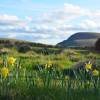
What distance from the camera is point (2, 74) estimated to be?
8594mm

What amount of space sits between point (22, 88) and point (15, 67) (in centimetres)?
95

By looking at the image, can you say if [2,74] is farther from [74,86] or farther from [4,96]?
[74,86]

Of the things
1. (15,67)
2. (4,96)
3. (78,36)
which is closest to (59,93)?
(4,96)

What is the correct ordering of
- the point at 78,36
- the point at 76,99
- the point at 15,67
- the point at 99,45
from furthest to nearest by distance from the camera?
the point at 78,36
the point at 99,45
the point at 15,67
the point at 76,99

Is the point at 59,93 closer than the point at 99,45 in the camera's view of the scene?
Yes

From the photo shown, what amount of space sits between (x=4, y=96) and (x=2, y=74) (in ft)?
1.32

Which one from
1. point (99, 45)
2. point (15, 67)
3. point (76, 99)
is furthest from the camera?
point (99, 45)

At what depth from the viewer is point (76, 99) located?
26.1 feet

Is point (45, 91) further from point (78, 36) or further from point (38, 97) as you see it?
point (78, 36)

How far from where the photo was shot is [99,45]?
115 ft

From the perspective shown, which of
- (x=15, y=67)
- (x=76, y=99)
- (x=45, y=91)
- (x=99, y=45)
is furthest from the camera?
(x=99, y=45)

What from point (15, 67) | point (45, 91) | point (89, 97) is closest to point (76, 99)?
point (89, 97)

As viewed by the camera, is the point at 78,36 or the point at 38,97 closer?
the point at 38,97

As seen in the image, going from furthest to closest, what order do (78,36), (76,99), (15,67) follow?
(78,36) < (15,67) < (76,99)
